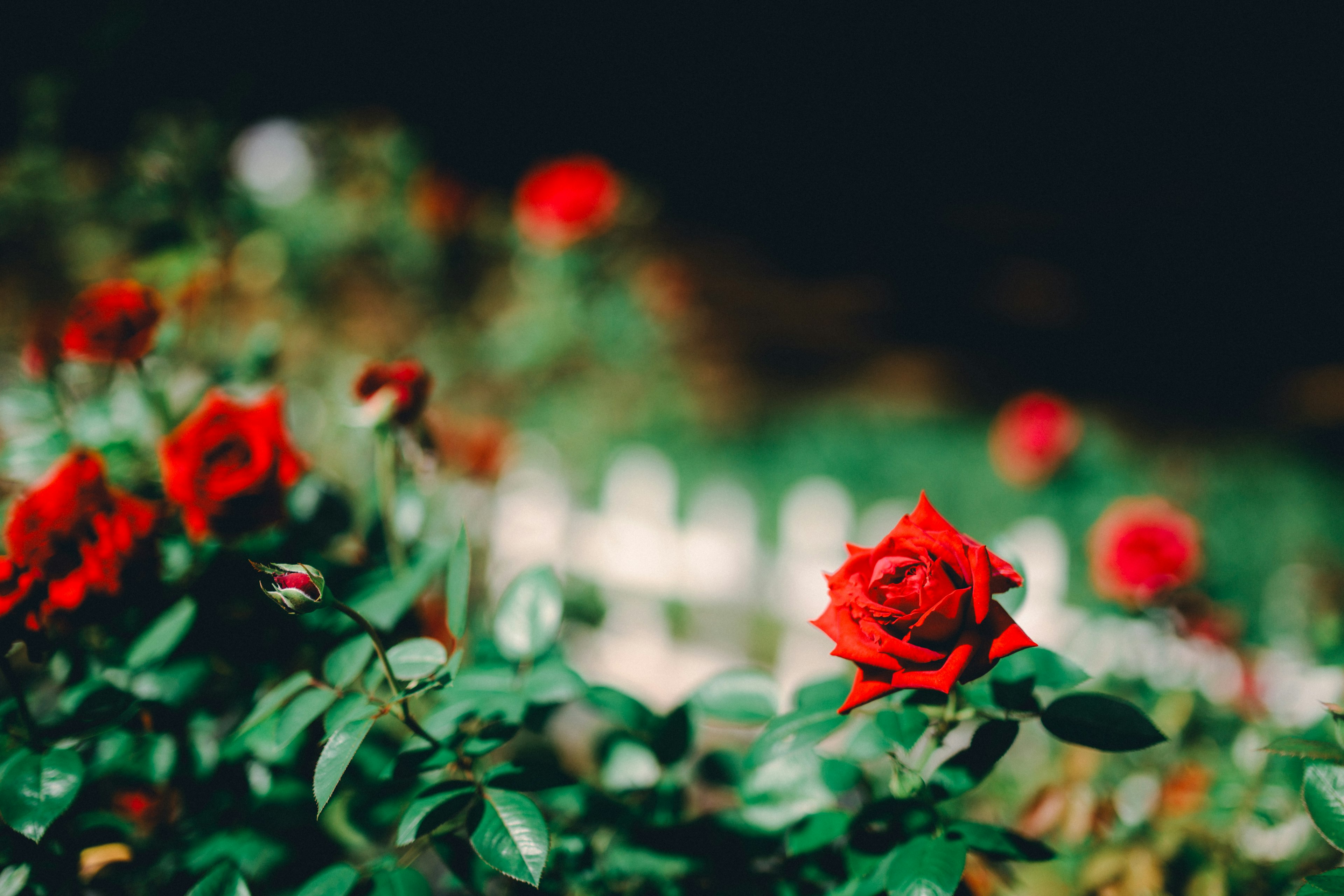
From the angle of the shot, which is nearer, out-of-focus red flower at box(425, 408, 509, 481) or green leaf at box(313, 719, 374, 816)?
green leaf at box(313, 719, 374, 816)

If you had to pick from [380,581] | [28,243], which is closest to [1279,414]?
[380,581]

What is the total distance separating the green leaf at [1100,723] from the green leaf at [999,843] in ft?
0.29

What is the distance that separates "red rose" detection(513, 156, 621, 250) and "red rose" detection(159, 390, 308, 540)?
1.59 m

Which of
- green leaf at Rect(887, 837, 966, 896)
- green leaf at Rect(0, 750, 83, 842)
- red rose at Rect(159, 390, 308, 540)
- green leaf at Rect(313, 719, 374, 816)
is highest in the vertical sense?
red rose at Rect(159, 390, 308, 540)

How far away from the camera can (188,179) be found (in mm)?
1090

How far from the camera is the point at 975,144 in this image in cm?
401

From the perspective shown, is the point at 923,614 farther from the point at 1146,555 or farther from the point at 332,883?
the point at 1146,555

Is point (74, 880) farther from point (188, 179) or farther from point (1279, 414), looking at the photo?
point (1279, 414)

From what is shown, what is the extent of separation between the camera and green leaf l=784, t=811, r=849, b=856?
581 millimetres

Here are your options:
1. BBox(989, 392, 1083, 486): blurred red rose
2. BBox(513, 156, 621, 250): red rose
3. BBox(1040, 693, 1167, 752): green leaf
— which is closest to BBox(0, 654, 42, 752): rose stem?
BBox(1040, 693, 1167, 752): green leaf

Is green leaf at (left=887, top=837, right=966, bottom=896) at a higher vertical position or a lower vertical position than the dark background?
lower

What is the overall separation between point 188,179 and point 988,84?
3947 mm

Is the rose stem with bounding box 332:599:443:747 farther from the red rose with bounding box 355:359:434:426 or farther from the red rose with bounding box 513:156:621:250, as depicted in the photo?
the red rose with bounding box 513:156:621:250

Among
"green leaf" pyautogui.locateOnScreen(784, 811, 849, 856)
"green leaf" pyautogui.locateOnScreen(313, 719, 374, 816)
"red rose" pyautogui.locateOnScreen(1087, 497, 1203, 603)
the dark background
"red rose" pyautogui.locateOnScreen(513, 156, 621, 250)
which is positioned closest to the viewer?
"green leaf" pyautogui.locateOnScreen(313, 719, 374, 816)
